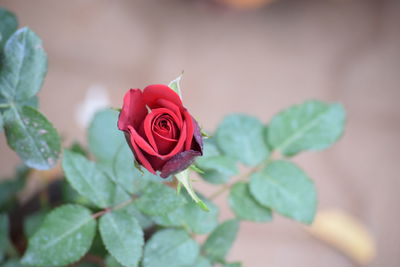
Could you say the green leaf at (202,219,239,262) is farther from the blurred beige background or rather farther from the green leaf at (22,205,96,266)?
the blurred beige background

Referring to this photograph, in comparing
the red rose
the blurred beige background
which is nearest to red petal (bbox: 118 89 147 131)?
the red rose

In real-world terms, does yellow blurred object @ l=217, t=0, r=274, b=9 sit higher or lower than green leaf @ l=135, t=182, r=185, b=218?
higher

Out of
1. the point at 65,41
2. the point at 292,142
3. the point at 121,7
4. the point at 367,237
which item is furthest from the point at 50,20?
the point at 367,237

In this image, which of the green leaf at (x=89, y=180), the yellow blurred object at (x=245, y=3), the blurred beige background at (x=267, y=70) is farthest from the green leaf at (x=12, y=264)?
the yellow blurred object at (x=245, y=3)

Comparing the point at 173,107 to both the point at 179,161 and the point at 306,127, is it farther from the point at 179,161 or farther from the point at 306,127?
the point at 306,127

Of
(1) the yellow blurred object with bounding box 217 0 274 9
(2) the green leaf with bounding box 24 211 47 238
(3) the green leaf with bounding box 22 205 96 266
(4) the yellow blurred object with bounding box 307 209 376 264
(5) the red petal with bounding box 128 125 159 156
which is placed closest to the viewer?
(5) the red petal with bounding box 128 125 159 156

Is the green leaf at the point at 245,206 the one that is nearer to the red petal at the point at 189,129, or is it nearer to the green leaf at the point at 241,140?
the green leaf at the point at 241,140
